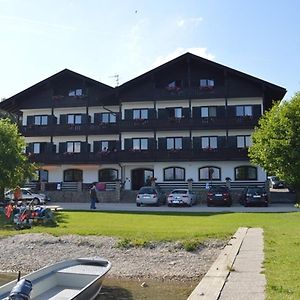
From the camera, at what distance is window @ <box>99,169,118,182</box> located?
46781 millimetres

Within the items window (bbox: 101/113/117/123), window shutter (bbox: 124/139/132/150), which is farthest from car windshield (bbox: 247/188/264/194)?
window (bbox: 101/113/117/123)

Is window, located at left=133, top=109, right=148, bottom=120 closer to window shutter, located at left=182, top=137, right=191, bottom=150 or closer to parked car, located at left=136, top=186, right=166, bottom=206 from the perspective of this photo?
window shutter, located at left=182, top=137, right=191, bottom=150

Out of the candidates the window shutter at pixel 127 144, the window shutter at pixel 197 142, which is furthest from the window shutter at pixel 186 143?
the window shutter at pixel 127 144

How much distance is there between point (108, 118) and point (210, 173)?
12071 millimetres

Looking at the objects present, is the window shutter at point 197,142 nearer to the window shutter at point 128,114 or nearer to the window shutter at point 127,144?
the window shutter at point 127,144

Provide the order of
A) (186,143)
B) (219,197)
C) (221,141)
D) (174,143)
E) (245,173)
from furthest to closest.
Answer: (174,143)
(186,143)
(221,141)
(245,173)
(219,197)

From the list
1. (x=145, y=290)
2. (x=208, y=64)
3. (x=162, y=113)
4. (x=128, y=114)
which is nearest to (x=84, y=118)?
(x=128, y=114)

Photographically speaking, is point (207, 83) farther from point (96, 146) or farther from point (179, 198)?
point (179, 198)

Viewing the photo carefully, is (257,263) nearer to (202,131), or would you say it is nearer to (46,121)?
(202,131)

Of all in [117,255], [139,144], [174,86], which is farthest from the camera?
[139,144]

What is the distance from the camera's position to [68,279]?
10.9 meters

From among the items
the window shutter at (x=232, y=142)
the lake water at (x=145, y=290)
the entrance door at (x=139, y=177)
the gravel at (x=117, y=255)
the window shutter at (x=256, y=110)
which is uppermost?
the window shutter at (x=256, y=110)

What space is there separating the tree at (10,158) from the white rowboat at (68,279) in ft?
61.1

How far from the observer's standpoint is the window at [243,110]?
44.0 m
